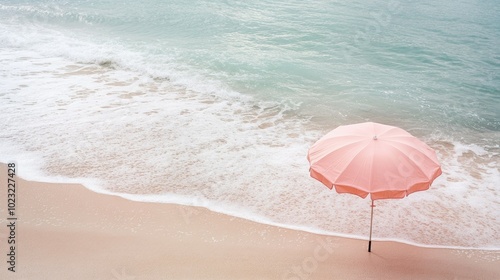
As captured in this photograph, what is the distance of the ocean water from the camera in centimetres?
714

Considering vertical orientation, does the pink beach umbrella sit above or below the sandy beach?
above

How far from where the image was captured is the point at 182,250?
579 centimetres

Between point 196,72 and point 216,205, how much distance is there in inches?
318

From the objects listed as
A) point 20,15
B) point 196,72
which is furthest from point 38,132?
point 20,15

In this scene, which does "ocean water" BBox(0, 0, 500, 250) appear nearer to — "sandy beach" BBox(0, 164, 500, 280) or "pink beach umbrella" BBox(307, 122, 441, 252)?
"sandy beach" BBox(0, 164, 500, 280)

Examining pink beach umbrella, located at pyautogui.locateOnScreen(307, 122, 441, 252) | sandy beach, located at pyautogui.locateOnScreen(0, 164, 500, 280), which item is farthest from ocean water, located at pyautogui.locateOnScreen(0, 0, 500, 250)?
pink beach umbrella, located at pyautogui.locateOnScreen(307, 122, 441, 252)

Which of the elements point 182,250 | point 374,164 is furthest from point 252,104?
point 374,164

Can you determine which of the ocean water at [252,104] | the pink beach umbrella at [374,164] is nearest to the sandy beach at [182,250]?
the ocean water at [252,104]

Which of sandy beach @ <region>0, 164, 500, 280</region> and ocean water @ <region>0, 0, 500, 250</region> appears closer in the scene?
sandy beach @ <region>0, 164, 500, 280</region>

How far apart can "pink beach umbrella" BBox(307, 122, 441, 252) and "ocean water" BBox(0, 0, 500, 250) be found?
5.17ft

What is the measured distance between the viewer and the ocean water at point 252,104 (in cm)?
714

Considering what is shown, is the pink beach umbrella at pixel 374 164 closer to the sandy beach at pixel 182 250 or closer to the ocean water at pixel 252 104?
the sandy beach at pixel 182 250

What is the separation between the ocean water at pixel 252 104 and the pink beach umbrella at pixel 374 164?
1.57m

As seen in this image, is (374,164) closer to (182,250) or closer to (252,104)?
(182,250)
